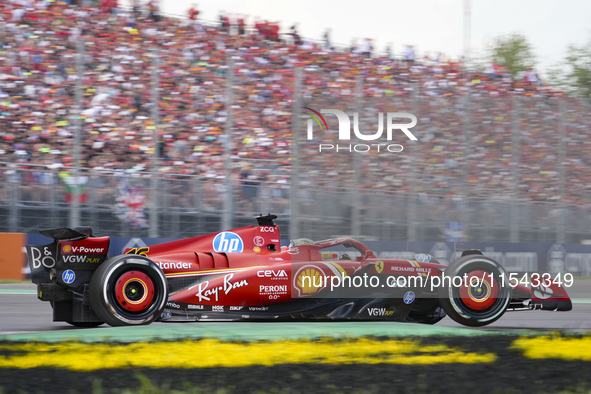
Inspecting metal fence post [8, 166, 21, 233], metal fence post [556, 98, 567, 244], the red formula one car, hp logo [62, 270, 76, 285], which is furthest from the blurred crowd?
hp logo [62, 270, 76, 285]

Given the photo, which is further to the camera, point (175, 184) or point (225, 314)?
point (175, 184)

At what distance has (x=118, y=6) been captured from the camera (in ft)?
60.0

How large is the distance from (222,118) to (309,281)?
9.32 m

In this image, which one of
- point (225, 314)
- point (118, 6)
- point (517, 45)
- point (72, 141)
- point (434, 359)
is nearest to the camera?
point (434, 359)

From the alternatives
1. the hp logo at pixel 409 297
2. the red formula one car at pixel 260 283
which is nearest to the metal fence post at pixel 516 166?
the red formula one car at pixel 260 283

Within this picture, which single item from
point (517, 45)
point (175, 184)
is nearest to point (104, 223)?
point (175, 184)

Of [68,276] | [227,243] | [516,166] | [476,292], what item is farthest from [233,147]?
→ [68,276]

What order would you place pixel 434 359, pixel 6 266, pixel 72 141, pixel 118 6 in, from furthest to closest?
pixel 118 6 → pixel 72 141 → pixel 6 266 → pixel 434 359

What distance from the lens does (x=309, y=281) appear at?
697cm

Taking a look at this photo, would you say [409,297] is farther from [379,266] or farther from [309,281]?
[309,281]

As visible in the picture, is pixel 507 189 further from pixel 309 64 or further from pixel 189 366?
pixel 189 366

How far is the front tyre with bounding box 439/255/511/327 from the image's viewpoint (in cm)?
730

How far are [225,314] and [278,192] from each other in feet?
22.2

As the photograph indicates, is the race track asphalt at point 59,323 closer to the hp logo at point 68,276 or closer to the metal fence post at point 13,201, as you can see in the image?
the hp logo at point 68,276
